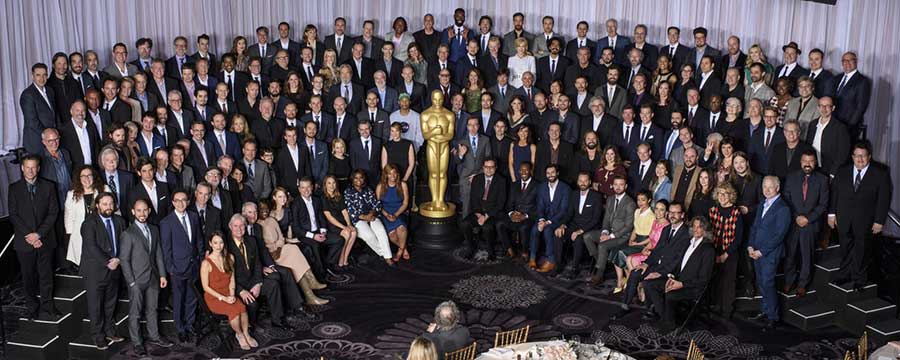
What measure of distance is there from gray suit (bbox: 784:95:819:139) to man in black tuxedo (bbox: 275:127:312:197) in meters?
5.39

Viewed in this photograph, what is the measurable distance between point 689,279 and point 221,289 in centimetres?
435

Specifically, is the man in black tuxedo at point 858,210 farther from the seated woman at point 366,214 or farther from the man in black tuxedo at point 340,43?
the man in black tuxedo at point 340,43

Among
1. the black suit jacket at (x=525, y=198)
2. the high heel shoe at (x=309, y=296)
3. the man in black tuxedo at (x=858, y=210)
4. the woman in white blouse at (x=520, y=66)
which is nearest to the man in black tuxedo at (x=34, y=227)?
the high heel shoe at (x=309, y=296)

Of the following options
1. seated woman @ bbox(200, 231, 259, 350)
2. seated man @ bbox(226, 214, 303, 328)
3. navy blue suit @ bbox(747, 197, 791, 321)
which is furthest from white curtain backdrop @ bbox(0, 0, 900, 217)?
seated woman @ bbox(200, 231, 259, 350)

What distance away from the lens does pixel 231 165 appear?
10.3m

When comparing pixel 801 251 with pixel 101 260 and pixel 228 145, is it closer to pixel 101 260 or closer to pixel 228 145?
pixel 228 145

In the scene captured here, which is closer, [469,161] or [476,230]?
[476,230]

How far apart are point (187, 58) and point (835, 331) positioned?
8199mm

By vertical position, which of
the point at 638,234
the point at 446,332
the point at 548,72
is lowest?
the point at 446,332

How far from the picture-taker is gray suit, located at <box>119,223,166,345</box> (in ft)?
28.8

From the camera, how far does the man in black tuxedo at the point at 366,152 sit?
1162cm

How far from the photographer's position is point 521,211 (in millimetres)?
11430

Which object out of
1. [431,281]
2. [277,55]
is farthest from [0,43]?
[431,281]

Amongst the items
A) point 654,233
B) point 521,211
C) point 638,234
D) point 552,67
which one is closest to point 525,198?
point 521,211
